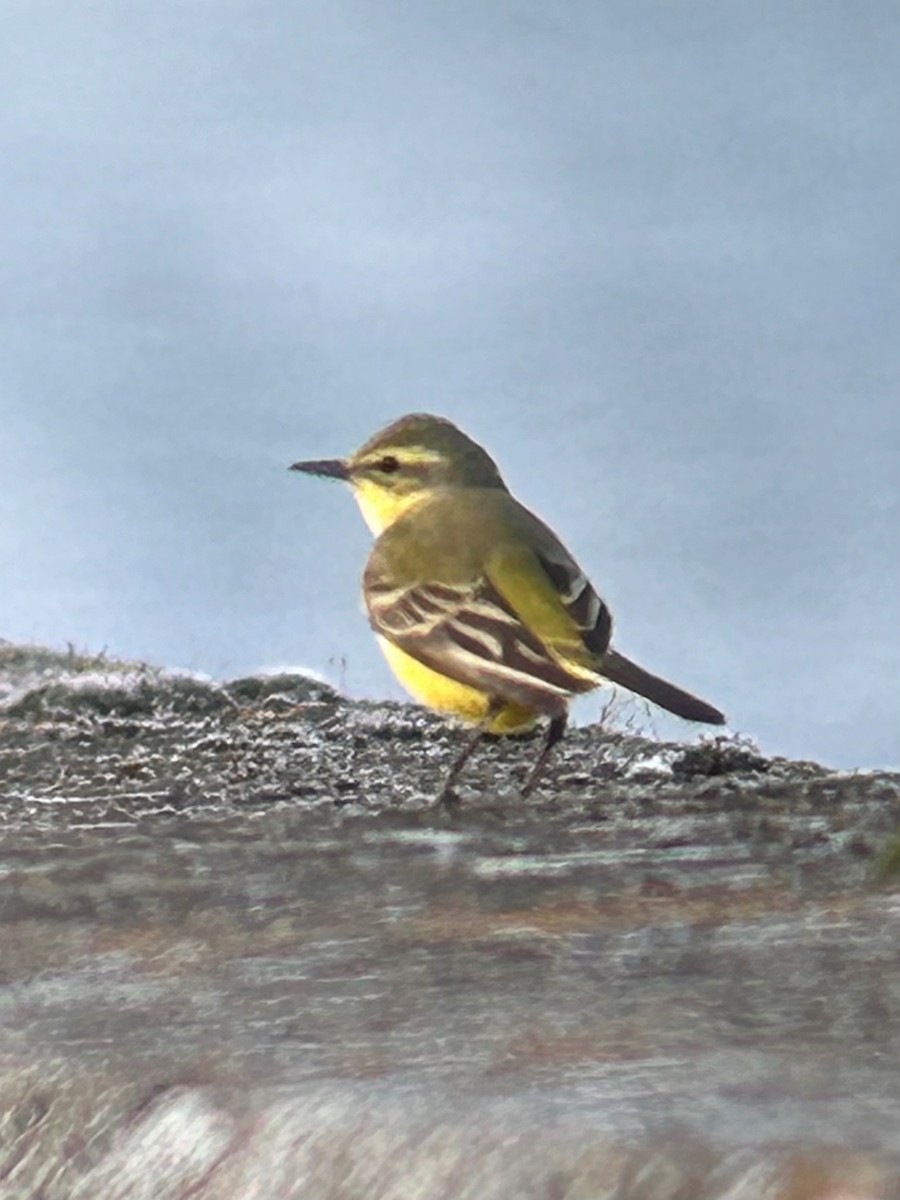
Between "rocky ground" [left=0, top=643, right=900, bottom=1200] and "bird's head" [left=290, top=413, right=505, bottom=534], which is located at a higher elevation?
"bird's head" [left=290, top=413, right=505, bottom=534]

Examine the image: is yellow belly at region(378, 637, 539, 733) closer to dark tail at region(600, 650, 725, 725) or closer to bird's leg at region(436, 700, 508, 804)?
bird's leg at region(436, 700, 508, 804)

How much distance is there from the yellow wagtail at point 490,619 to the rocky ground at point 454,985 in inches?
7.7

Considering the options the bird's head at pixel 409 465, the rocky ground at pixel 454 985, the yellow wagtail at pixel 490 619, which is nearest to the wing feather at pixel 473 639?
the yellow wagtail at pixel 490 619

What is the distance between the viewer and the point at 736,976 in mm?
2879

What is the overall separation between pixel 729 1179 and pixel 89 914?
70.5 inches

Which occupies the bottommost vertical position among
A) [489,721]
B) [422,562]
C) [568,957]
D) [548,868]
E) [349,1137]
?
[349,1137]

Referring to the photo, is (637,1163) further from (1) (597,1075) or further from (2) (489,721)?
(2) (489,721)

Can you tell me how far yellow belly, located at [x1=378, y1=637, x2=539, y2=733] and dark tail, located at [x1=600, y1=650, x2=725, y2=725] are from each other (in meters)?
0.24

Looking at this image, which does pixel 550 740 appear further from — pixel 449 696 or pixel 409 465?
pixel 409 465

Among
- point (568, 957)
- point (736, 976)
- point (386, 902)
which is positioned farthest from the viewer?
point (386, 902)

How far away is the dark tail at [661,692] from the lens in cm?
520

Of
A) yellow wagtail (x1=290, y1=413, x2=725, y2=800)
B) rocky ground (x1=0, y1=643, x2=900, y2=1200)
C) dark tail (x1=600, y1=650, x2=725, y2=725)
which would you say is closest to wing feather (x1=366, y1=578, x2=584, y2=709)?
yellow wagtail (x1=290, y1=413, x2=725, y2=800)

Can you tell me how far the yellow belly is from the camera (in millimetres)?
5297

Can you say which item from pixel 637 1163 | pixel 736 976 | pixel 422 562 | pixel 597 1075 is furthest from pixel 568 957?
pixel 422 562
